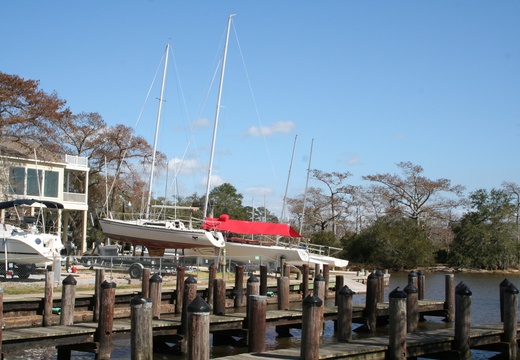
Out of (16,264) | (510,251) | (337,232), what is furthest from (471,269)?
(16,264)

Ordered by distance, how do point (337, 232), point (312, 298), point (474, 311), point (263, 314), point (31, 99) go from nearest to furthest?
point (312, 298) < point (263, 314) < point (474, 311) < point (31, 99) < point (337, 232)

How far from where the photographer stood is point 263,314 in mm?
14281

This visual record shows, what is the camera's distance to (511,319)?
54.5 ft

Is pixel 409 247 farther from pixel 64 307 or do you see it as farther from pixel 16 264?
pixel 64 307

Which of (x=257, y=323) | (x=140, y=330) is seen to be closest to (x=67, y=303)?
(x=140, y=330)

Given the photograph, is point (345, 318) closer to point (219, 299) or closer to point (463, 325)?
point (463, 325)

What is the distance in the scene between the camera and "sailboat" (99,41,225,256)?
3991 cm

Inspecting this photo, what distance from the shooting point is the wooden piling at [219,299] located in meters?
20.0

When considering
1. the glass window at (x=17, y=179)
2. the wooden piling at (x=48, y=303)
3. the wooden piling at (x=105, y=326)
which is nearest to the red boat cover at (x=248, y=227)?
the glass window at (x=17, y=179)

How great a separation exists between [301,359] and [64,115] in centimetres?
4478

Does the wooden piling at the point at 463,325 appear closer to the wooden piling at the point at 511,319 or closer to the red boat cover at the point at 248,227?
→ the wooden piling at the point at 511,319

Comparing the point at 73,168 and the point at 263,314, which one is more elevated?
the point at 73,168

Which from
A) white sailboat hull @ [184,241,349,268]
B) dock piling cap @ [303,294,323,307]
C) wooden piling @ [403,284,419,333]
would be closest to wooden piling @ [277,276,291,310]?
wooden piling @ [403,284,419,333]

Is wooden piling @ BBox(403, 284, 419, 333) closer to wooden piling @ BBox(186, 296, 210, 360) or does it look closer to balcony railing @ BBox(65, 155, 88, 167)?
wooden piling @ BBox(186, 296, 210, 360)
